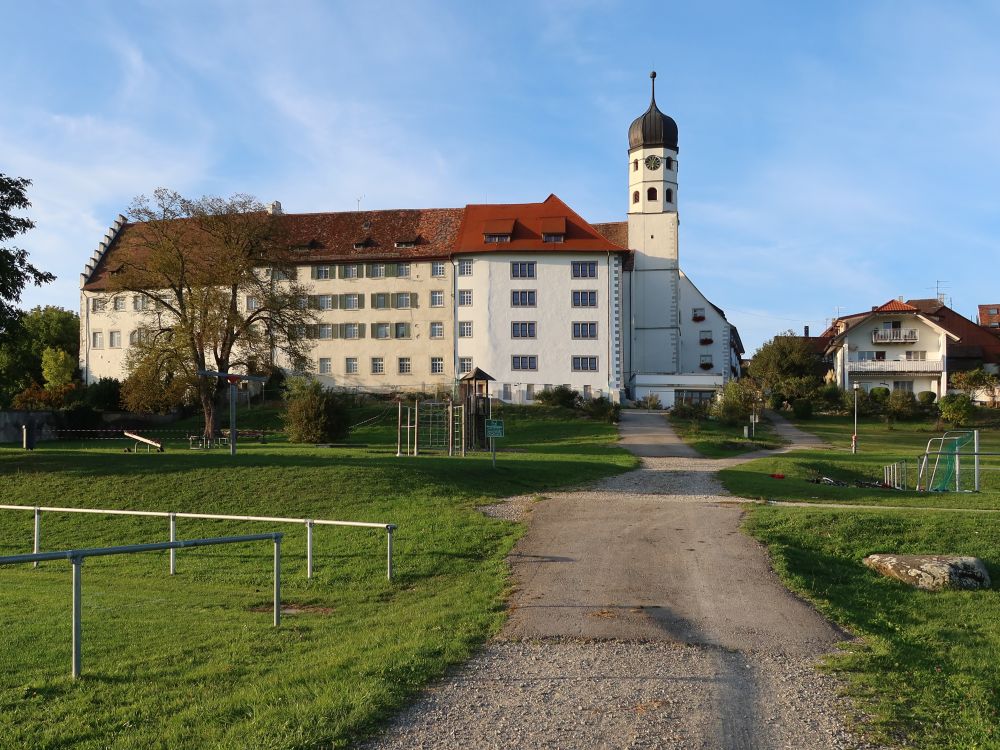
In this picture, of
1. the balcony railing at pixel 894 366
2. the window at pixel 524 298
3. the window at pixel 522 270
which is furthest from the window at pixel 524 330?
the balcony railing at pixel 894 366

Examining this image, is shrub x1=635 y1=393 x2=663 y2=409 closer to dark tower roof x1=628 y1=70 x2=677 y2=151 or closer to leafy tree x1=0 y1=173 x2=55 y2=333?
dark tower roof x1=628 y1=70 x2=677 y2=151

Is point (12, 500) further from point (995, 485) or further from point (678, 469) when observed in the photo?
point (995, 485)

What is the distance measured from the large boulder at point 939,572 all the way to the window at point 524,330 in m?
51.1

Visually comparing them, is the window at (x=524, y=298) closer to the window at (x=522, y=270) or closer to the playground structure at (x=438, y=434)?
the window at (x=522, y=270)

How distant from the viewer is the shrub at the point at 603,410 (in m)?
53.2

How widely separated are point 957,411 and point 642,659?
5276cm

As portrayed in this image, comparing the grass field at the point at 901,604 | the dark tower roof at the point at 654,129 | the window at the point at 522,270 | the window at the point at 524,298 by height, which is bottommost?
the grass field at the point at 901,604

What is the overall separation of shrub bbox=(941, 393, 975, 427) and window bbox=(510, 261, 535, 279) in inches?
1076

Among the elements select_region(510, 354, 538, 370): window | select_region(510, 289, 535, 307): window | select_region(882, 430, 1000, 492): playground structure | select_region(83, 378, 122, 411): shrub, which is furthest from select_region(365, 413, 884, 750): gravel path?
select_region(510, 289, 535, 307): window

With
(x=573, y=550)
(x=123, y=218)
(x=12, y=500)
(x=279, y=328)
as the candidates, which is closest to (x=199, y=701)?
(x=573, y=550)

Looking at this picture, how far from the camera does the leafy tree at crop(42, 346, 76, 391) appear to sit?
237 ft

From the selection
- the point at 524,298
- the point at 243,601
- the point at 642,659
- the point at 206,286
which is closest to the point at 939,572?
the point at 642,659

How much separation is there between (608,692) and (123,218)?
79049 mm

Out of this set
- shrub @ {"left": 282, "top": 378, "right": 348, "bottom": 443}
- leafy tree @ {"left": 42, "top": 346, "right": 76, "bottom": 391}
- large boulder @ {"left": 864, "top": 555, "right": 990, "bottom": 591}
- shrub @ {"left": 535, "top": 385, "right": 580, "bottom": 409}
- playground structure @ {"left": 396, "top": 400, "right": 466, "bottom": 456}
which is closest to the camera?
large boulder @ {"left": 864, "top": 555, "right": 990, "bottom": 591}
